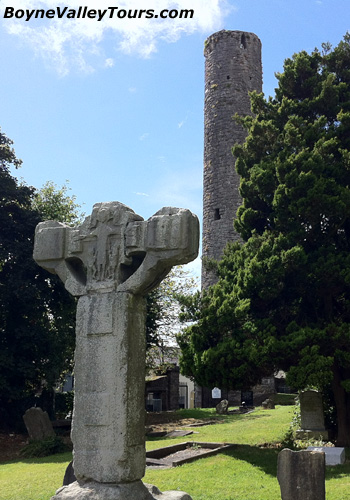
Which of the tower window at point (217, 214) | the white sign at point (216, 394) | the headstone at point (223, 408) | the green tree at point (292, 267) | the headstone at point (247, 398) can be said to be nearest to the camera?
the green tree at point (292, 267)

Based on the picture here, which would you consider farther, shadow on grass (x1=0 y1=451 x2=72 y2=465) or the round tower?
the round tower

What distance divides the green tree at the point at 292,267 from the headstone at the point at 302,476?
5.71m

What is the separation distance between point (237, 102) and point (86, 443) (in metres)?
28.4

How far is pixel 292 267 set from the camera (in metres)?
13.5

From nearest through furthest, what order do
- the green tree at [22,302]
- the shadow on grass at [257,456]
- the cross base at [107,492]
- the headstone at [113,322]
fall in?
the cross base at [107,492], the headstone at [113,322], the shadow on grass at [257,456], the green tree at [22,302]

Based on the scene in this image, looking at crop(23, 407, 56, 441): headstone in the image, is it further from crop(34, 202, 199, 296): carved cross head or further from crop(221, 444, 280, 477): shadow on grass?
crop(34, 202, 199, 296): carved cross head

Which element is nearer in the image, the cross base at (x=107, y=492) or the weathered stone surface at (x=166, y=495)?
the cross base at (x=107, y=492)

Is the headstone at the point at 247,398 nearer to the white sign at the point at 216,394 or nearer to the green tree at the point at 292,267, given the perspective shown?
the white sign at the point at 216,394

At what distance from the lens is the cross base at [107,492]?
4492 millimetres

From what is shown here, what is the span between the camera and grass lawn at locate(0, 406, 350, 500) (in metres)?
9.01

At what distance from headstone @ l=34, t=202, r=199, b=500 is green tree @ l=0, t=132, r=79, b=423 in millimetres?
14500

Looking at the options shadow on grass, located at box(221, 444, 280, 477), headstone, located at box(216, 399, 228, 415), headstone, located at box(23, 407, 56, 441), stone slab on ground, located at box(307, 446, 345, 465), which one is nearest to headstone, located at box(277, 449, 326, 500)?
shadow on grass, located at box(221, 444, 280, 477)

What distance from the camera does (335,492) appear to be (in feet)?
29.0

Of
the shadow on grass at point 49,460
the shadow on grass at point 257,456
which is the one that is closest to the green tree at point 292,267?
the shadow on grass at point 257,456
